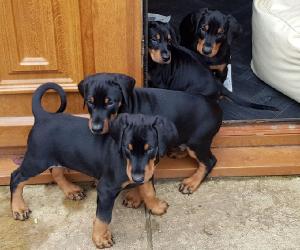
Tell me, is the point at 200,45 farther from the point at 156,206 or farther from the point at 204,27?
the point at 156,206

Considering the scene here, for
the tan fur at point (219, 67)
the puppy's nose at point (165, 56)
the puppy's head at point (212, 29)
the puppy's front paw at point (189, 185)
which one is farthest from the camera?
the tan fur at point (219, 67)

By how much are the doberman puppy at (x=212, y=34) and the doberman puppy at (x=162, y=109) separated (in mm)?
731

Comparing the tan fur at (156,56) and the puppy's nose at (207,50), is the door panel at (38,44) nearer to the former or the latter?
the tan fur at (156,56)

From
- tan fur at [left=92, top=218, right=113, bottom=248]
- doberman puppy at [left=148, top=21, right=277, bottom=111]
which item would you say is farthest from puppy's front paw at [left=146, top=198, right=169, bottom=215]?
doberman puppy at [left=148, top=21, right=277, bottom=111]

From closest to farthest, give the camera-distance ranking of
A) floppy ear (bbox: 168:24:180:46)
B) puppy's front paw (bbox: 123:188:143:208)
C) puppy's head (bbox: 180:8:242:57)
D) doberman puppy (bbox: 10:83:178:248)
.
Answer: doberman puppy (bbox: 10:83:178:248) → puppy's front paw (bbox: 123:188:143:208) → floppy ear (bbox: 168:24:180:46) → puppy's head (bbox: 180:8:242:57)

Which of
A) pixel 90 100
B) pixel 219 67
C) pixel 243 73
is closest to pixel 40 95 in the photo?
pixel 90 100

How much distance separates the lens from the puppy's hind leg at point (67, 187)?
3.23 metres

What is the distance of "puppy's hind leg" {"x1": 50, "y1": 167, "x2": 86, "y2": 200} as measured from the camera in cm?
323

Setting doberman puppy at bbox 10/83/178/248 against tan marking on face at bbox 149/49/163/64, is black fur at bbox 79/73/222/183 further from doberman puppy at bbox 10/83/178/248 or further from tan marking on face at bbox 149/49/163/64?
tan marking on face at bbox 149/49/163/64

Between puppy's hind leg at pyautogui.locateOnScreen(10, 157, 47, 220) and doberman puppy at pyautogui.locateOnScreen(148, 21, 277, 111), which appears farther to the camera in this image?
doberman puppy at pyautogui.locateOnScreen(148, 21, 277, 111)

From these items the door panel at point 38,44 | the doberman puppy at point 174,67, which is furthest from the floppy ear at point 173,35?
the door panel at point 38,44

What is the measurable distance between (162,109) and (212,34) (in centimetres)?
98

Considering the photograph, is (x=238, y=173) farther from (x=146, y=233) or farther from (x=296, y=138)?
(x=146, y=233)

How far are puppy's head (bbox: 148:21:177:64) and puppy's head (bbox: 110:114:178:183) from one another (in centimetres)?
99
